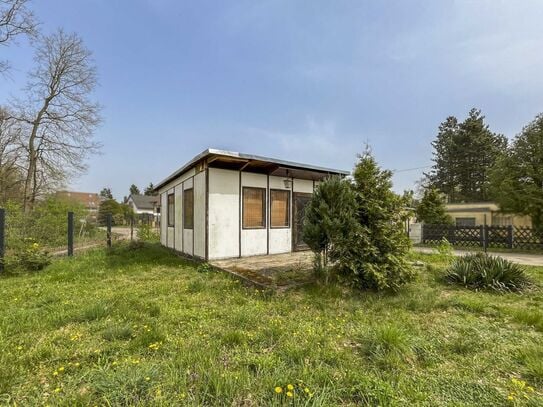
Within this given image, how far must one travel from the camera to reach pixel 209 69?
33.4ft

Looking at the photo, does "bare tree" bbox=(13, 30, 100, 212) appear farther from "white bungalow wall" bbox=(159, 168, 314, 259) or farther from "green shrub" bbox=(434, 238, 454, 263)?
"green shrub" bbox=(434, 238, 454, 263)

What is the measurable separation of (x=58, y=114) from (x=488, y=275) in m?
20.7

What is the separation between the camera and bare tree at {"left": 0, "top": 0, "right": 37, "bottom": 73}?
32.8 ft

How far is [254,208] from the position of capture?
801 cm

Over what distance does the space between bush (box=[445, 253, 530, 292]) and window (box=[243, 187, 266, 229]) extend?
15.8ft

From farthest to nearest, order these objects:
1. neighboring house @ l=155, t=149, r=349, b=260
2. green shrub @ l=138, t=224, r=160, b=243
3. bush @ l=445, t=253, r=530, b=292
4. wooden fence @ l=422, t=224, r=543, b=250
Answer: green shrub @ l=138, t=224, r=160, b=243
wooden fence @ l=422, t=224, r=543, b=250
neighboring house @ l=155, t=149, r=349, b=260
bush @ l=445, t=253, r=530, b=292

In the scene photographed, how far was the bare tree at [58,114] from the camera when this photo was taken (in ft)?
49.6

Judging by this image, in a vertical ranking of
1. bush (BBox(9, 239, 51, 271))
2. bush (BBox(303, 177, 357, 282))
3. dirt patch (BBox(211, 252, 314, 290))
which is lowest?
dirt patch (BBox(211, 252, 314, 290))

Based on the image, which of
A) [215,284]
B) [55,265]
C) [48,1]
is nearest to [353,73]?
[215,284]

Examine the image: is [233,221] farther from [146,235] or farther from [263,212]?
[146,235]

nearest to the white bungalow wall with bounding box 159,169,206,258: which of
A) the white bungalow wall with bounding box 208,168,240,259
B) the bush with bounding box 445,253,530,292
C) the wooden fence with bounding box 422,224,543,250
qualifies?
the white bungalow wall with bounding box 208,168,240,259

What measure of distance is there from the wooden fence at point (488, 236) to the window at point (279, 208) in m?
9.25

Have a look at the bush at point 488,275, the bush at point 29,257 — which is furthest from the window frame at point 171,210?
the bush at point 488,275

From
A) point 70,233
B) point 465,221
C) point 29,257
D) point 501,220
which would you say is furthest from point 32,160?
point 501,220
